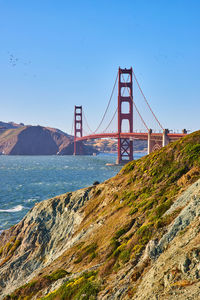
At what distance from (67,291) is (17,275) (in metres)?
10.5

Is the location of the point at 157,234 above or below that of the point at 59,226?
above

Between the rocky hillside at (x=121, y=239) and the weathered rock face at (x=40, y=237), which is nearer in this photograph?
the rocky hillside at (x=121, y=239)

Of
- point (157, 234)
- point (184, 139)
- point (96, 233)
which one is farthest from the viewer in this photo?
point (184, 139)

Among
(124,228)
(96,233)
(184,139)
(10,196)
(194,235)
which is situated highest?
(184,139)

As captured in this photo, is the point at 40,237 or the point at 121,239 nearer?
the point at 121,239

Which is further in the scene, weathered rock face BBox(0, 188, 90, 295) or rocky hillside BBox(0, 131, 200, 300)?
weathered rock face BBox(0, 188, 90, 295)

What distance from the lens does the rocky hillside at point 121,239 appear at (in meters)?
8.43

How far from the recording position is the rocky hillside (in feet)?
27.7

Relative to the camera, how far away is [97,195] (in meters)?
23.3

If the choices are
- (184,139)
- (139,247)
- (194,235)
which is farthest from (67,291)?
(184,139)

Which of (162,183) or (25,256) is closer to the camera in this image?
(162,183)

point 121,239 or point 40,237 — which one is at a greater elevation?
point 121,239

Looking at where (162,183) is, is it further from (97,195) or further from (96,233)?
(97,195)

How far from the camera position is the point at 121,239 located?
1300 cm
